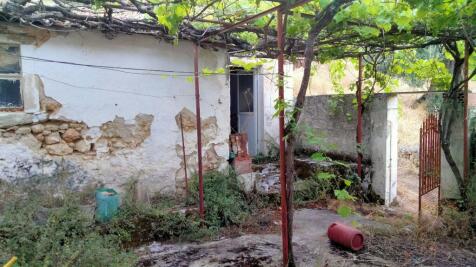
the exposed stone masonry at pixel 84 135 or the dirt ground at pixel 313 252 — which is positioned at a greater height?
the exposed stone masonry at pixel 84 135

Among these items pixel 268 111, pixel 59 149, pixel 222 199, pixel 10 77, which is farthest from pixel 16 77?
pixel 268 111

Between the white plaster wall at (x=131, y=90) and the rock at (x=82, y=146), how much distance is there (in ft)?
0.70

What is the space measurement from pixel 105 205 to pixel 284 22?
335cm

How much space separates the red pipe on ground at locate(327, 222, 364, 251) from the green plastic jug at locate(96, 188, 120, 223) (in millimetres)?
3023

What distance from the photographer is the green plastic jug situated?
454 centimetres

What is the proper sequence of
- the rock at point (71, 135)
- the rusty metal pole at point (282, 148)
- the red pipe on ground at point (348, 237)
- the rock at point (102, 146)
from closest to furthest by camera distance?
the rusty metal pole at point (282, 148) < the red pipe on ground at point (348, 237) < the rock at point (71, 135) < the rock at point (102, 146)

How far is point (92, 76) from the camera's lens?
16.0ft

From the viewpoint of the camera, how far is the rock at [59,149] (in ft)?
15.2

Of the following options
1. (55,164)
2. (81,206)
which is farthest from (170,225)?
(55,164)

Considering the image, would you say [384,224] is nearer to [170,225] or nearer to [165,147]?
[170,225]

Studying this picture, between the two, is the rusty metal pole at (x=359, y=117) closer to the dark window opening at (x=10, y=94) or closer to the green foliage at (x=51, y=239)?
the green foliage at (x=51, y=239)

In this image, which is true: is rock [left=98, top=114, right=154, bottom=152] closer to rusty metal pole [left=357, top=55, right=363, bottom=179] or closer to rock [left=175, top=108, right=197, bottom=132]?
rock [left=175, top=108, right=197, bottom=132]

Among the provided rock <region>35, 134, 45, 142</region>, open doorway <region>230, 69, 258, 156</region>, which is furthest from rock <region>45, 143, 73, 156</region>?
open doorway <region>230, 69, 258, 156</region>

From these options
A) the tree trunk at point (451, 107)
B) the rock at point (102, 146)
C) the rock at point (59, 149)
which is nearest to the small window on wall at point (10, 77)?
the rock at point (59, 149)
